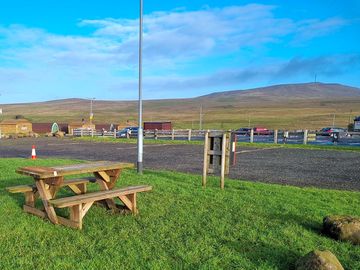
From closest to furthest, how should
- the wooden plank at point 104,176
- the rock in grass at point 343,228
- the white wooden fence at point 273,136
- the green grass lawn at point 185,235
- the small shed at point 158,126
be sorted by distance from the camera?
1. the green grass lawn at point 185,235
2. the rock in grass at point 343,228
3. the wooden plank at point 104,176
4. the white wooden fence at point 273,136
5. the small shed at point 158,126

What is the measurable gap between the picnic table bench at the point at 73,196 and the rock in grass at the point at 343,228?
10.0 ft

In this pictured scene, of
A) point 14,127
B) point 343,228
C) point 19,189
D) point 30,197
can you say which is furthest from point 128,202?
point 14,127

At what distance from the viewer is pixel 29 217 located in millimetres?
5863

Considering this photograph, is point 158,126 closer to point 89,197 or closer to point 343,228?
point 89,197

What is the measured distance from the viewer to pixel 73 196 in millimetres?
5559

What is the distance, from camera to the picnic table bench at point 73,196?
5.32 metres

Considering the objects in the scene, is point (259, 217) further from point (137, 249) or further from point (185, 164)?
point (185, 164)

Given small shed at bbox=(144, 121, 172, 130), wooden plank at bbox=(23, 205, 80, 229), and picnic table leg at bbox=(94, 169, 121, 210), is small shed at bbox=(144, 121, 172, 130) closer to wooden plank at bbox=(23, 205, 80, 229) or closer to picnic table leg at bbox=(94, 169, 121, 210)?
picnic table leg at bbox=(94, 169, 121, 210)

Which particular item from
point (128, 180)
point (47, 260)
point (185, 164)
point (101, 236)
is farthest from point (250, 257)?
point (185, 164)

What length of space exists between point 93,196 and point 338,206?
4.59 metres

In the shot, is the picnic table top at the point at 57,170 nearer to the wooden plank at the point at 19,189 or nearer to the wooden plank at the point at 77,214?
the wooden plank at the point at 19,189

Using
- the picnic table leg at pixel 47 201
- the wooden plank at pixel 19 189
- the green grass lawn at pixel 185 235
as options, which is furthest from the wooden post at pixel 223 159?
the wooden plank at pixel 19 189

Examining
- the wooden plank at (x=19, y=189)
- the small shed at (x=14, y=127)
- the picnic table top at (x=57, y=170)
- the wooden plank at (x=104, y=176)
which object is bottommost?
the small shed at (x=14, y=127)

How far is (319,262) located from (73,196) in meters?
3.64
